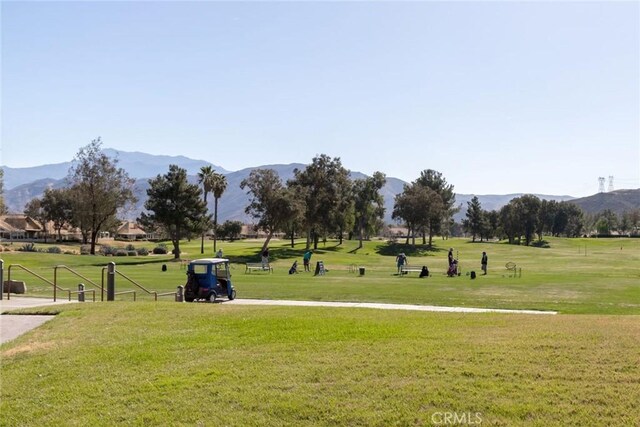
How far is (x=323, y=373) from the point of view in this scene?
10.1m

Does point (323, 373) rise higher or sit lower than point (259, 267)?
higher

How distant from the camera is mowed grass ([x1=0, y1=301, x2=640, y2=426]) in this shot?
28.0 ft

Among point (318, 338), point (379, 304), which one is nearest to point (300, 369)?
point (318, 338)

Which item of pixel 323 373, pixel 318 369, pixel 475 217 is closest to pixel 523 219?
pixel 475 217

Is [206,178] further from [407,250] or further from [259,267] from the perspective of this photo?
[259,267]

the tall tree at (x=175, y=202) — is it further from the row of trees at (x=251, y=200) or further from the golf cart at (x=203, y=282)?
the golf cart at (x=203, y=282)

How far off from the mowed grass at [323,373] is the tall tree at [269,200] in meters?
65.3

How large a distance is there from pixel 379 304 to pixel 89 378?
54.0ft

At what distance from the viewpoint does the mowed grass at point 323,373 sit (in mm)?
8531

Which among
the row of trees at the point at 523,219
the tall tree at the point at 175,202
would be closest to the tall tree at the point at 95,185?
the tall tree at the point at 175,202

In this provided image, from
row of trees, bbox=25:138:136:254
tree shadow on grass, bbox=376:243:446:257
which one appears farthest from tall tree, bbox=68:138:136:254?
tree shadow on grass, bbox=376:243:446:257

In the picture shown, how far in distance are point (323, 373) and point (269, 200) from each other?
7075 centimetres

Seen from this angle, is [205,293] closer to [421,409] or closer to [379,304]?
[379,304]

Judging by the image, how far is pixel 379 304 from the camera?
83.9 feet
